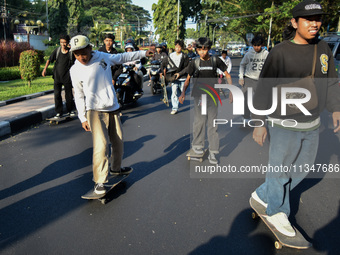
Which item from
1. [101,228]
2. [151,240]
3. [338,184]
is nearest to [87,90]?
[101,228]

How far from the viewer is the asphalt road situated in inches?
109

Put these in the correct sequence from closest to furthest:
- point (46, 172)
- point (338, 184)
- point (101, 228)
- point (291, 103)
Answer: point (291, 103) < point (101, 228) < point (338, 184) < point (46, 172)

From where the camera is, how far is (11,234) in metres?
2.94

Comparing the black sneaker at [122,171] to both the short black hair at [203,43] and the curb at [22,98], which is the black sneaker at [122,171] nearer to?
the short black hair at [203,43]

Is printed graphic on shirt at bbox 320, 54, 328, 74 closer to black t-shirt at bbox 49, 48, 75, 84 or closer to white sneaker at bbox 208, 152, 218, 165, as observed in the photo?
white sneaker at bbox 208, 152, 218, 165

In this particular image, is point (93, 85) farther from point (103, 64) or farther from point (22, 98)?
point (22, 98)

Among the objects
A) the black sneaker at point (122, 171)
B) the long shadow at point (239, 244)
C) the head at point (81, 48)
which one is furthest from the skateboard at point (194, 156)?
the head at point (81, 48)

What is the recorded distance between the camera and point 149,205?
3.46 metres

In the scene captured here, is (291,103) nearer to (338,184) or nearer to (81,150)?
(338,184)

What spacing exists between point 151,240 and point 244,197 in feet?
4.48

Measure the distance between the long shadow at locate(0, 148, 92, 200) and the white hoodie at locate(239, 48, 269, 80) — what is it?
3.52 m

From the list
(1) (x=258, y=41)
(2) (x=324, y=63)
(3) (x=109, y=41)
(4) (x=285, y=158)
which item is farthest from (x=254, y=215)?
(3) (x=109, y=41)

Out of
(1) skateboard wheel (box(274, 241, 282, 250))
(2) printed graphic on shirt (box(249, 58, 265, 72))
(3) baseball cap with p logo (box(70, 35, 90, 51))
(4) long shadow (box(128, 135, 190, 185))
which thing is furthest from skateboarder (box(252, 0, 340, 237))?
(2) printed graphic on shirt (box(249, 58, 265, 72))

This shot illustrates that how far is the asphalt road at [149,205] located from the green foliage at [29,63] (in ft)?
19.1
